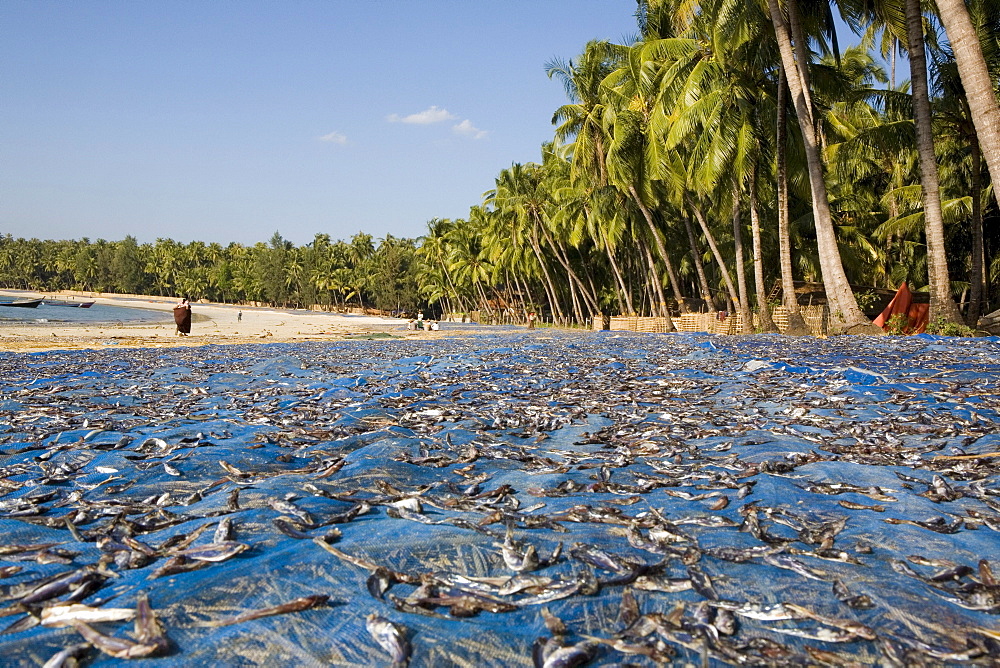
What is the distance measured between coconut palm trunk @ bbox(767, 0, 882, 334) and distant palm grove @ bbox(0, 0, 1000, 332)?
0.18 feet

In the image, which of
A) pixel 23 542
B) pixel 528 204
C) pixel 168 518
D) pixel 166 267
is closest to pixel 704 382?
pixel 168 518

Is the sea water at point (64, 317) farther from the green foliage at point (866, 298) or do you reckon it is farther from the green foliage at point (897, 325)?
the green foliage at point (866, 298)

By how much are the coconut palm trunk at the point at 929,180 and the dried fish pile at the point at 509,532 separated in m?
11.3

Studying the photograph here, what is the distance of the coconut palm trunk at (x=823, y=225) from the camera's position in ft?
60.1

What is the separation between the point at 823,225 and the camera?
18688 millimetres

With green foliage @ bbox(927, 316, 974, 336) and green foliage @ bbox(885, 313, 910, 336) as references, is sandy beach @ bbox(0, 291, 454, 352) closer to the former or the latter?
green foliage @ bbox(885, 313, 910, 336)

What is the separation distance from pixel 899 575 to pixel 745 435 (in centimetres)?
316

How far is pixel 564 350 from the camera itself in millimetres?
16938

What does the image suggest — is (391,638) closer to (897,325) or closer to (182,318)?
(897,325)

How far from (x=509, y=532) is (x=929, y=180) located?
61.2 feet

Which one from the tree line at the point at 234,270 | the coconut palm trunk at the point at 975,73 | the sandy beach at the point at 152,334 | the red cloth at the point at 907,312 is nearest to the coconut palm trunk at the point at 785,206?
the red cloth at the point at 907,312

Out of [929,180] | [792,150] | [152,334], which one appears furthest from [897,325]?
[152,334]

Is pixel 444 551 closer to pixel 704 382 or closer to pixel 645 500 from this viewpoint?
pixel 645 500

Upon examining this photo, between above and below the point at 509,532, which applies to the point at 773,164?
above
